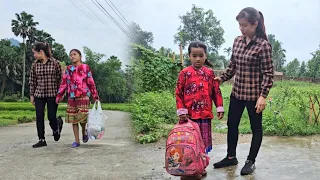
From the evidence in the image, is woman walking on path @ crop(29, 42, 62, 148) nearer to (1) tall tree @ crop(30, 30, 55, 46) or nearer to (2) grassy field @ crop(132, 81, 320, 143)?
(2) grassy field @ crop(132, 81, 320, 143)

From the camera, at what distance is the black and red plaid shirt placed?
10.9 feet

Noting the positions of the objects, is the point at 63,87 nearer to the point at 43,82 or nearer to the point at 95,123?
the point at 43,82

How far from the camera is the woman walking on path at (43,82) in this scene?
202 inches

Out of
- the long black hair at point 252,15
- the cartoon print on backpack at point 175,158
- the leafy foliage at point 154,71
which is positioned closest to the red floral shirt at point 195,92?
the cartoon print on backpack at point 175,158

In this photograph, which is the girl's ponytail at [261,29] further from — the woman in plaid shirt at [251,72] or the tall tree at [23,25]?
the tall tree at [23,25]

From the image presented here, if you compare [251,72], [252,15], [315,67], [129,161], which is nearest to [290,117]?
[251,72]

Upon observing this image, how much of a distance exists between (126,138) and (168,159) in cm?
329

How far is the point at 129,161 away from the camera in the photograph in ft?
13.5

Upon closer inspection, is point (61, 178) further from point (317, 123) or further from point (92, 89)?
point (317, 123)

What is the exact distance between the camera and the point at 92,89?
202 inches

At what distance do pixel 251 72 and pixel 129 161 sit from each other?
1.74 metres

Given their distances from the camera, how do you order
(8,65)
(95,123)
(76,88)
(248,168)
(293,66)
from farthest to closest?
(293,66) < (8,65) < (95,123) < (76,88) < (248,168)

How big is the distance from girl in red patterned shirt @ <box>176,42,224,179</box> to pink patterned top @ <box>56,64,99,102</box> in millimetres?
2082

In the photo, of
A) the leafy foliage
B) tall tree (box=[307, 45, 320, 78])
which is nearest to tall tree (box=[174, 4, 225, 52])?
tall tree (box=[307, 45, 320, 78])
